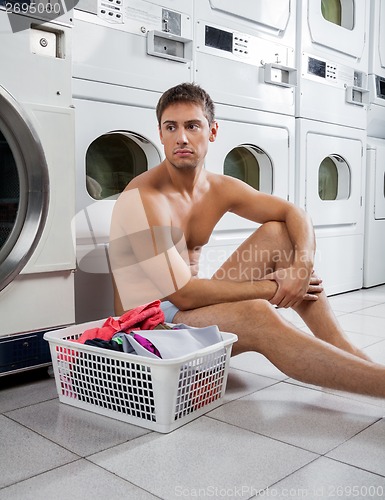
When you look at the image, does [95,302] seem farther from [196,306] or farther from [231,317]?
[231,317]

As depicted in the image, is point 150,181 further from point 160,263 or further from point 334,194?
point 334,194

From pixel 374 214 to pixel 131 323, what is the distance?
2.48m

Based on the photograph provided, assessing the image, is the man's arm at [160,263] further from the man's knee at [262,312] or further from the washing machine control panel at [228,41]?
the washing machine control panel at [228,41]

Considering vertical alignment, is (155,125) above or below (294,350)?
above

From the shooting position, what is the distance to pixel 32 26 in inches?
65.8

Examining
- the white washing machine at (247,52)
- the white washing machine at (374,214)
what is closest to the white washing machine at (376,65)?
the white washing machine at (374,214)

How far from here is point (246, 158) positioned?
9.38 feet

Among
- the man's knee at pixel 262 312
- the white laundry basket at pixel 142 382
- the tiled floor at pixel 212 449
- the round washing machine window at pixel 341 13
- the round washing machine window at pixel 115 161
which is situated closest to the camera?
the tiled floor at pixel 212 449

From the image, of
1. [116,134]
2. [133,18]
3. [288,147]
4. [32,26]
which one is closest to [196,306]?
[116,134]

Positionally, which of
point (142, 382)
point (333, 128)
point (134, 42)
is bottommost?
point (142, 382)

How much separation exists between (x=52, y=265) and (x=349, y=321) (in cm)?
155

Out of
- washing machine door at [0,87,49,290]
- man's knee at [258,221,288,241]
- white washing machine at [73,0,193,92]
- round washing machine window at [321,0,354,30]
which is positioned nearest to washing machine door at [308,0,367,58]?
round washing machine window at [321,0,354,30]

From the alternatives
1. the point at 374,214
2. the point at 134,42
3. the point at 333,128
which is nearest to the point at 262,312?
the point at 134,42

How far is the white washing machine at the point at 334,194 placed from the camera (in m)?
3.05
